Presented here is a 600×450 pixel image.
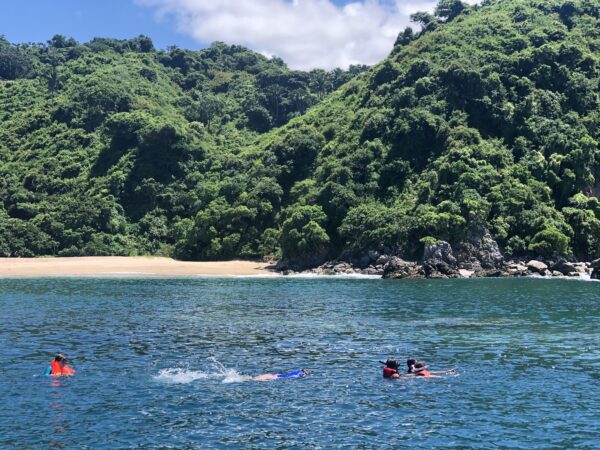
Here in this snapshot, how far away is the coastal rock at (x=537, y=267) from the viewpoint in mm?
89244

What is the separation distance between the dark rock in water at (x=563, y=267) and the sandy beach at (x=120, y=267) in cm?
4137

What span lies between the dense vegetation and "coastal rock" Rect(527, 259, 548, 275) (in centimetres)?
278

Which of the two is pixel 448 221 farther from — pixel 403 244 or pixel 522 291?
pixel 522 291

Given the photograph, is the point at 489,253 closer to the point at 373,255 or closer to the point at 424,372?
the point at 373,255

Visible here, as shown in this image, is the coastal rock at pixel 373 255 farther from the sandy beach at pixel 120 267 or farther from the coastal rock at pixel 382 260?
the sandy beach at pixel 120 267

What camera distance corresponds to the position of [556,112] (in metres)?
116

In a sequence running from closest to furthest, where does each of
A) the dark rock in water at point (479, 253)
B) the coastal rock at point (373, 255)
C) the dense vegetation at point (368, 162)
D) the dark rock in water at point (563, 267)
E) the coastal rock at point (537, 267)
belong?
the dark rock in water at point (563, 267), the coastal rock at point (537, 267), the dark rock in water at point (479, 253), the coastal rock at point (373, 255), the dense vegetation at point (368, 162)

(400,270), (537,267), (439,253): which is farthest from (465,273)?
(537,267)

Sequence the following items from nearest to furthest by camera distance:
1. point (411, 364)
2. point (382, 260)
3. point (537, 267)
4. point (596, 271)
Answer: point (411, 364)
point (596, 271)
point (537, 267)
point (382, 260)

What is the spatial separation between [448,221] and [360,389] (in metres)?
68.6

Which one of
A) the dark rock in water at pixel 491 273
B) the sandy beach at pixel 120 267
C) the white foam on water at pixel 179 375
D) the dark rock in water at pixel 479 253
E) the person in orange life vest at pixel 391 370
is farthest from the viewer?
the sandy beach at pixel 120 267

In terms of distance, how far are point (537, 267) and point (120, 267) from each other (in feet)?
212

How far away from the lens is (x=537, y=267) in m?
89.6

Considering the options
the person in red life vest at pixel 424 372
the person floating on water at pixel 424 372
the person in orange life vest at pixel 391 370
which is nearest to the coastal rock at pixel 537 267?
the person floating on water at pixel 424 372
